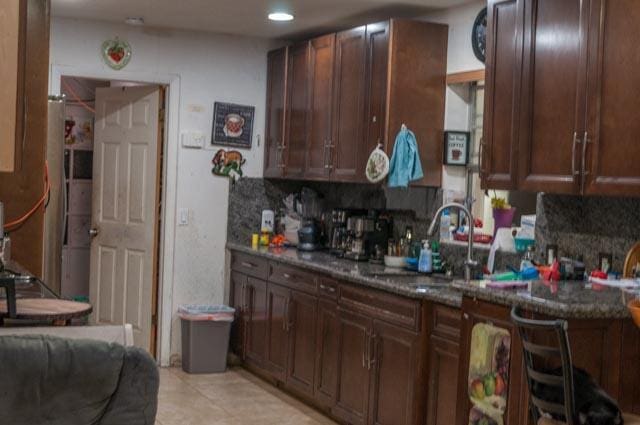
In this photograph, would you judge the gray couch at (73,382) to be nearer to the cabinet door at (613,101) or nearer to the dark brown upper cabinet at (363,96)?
the cabinet door at (613,101)

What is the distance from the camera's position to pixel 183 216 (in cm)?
657

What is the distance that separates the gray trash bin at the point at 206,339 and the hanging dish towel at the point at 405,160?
6.31ft

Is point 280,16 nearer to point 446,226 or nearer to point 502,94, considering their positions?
point 446,226

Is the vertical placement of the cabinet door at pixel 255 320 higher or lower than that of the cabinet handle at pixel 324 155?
lower

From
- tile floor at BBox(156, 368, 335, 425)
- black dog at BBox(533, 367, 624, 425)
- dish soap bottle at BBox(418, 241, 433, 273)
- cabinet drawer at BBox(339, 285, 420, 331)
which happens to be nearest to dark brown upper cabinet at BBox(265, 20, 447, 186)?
dish soap bottle at BBox(418, 241, 433, 273)

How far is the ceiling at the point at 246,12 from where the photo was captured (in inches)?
210

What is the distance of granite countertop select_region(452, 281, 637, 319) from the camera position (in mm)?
3117

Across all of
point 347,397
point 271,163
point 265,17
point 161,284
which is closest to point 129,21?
point 265,17

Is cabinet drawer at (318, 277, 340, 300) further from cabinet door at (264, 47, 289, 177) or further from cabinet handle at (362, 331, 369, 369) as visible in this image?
cabinet door at (264, 47, 289, 177)

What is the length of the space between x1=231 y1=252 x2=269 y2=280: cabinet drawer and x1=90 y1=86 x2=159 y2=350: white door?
0.62 m

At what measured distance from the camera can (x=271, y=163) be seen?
21.9ft

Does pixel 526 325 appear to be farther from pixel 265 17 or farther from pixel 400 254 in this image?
pixel 265 17

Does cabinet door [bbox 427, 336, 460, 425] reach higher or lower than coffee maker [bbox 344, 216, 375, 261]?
lower

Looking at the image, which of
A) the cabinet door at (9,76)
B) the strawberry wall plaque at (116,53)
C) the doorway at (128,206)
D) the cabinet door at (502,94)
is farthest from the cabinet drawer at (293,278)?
the cabinet door at (9,76)
